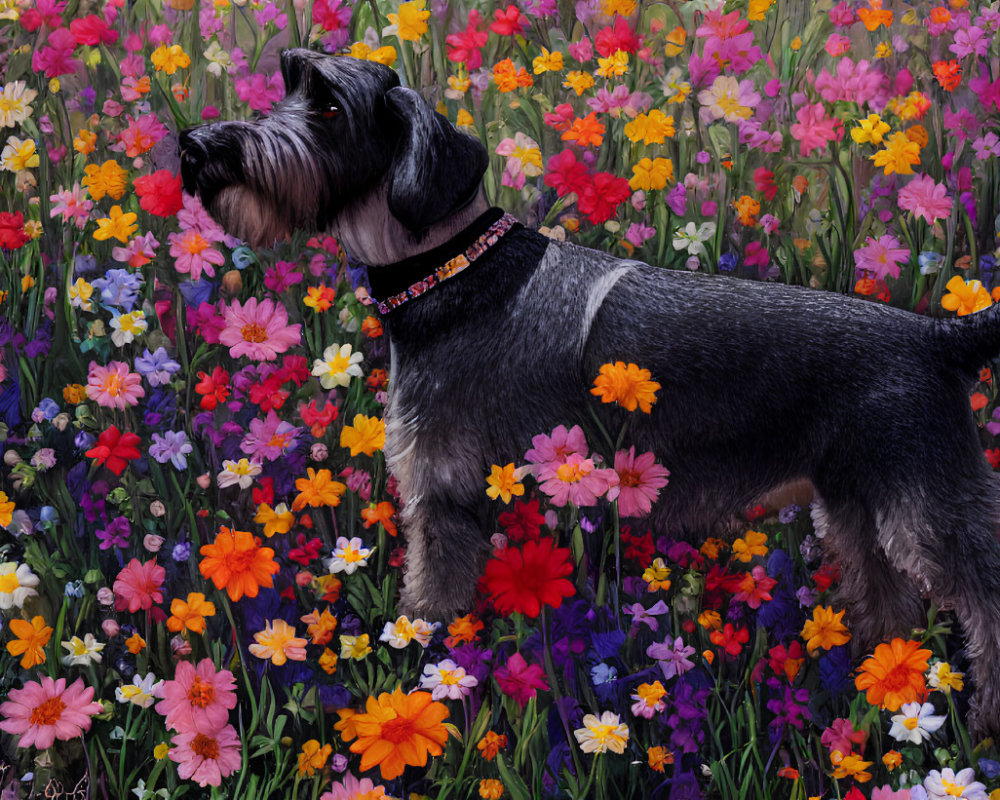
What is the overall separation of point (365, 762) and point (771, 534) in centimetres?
126

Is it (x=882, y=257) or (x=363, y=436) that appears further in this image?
(x=882, y=257)

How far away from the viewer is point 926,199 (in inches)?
102

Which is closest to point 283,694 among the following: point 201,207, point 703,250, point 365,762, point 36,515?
point 365,762

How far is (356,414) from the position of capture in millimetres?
2500

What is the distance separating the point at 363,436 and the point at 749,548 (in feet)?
3.69

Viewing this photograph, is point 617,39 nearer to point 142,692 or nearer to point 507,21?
point 507,21

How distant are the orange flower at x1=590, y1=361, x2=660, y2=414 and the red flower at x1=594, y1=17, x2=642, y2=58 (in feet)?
3.90

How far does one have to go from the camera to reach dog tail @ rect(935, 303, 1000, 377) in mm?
2225

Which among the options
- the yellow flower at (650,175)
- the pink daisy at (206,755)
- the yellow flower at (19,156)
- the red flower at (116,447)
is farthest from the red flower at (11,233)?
the yellow flower at (650,175)

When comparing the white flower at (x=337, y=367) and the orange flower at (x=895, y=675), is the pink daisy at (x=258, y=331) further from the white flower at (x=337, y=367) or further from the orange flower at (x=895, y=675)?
the orange flower at (x=895, y=675)

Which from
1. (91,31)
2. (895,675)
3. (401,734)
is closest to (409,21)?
(91,31)

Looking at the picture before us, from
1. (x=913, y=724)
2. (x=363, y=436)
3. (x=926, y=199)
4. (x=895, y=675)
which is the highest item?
(x=926, y=199)

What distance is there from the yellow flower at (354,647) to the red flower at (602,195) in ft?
4.49

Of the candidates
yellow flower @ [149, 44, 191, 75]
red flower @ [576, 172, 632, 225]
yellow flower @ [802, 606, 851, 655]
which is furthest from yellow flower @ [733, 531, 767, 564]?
yellow flower @ [149, 44, 191, 75]
